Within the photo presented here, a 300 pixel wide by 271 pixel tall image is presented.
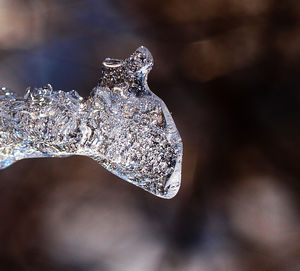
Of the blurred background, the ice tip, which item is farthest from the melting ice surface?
the blurred background

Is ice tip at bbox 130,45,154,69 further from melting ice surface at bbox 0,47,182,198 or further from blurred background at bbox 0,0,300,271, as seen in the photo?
blurred background at bbox 0,0,300,271

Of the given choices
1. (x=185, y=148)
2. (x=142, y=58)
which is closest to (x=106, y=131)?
(x=142, y=58)

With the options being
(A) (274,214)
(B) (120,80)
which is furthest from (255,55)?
(B) (120,80)

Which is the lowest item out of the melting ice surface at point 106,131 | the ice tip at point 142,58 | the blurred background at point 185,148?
the melting ice surface at point 106,131

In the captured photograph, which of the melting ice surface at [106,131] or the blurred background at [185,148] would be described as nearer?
the melting ice surface at [106,131]

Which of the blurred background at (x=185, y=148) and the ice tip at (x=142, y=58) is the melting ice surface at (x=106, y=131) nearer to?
the ice tip at (x=142, y=58)

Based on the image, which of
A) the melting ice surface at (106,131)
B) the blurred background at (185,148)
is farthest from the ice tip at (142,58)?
the blurred background at (185,148)

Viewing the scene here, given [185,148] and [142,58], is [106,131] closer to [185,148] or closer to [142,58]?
[142,58]
